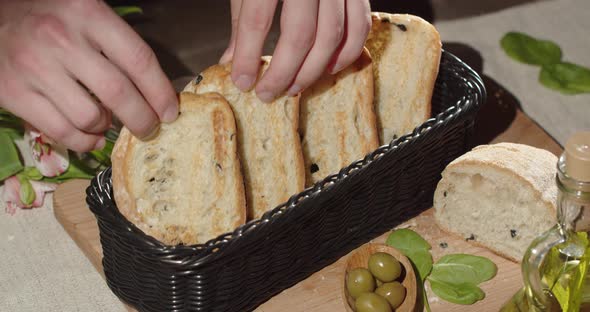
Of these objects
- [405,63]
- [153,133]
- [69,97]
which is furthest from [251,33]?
[405,63]

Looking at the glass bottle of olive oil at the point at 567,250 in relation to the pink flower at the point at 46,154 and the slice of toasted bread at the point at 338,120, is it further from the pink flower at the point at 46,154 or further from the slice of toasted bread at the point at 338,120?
the pink flower at the point at 46,154

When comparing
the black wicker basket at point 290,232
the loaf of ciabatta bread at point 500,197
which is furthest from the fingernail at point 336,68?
the loaf of ciabatta bread at point 500,197

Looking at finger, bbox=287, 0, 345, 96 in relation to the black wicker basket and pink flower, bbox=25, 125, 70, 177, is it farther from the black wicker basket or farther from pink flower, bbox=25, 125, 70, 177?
pink flower, bbox=25, 125, 70, 177

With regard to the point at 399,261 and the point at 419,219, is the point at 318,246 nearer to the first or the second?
the point at 399,261

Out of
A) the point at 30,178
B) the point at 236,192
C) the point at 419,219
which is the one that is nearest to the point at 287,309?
the point at 236,192

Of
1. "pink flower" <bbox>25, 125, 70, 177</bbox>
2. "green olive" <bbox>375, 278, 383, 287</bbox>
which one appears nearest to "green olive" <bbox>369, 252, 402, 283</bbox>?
"green olive" <bbox>375, 278, 383, 287</bbox>
